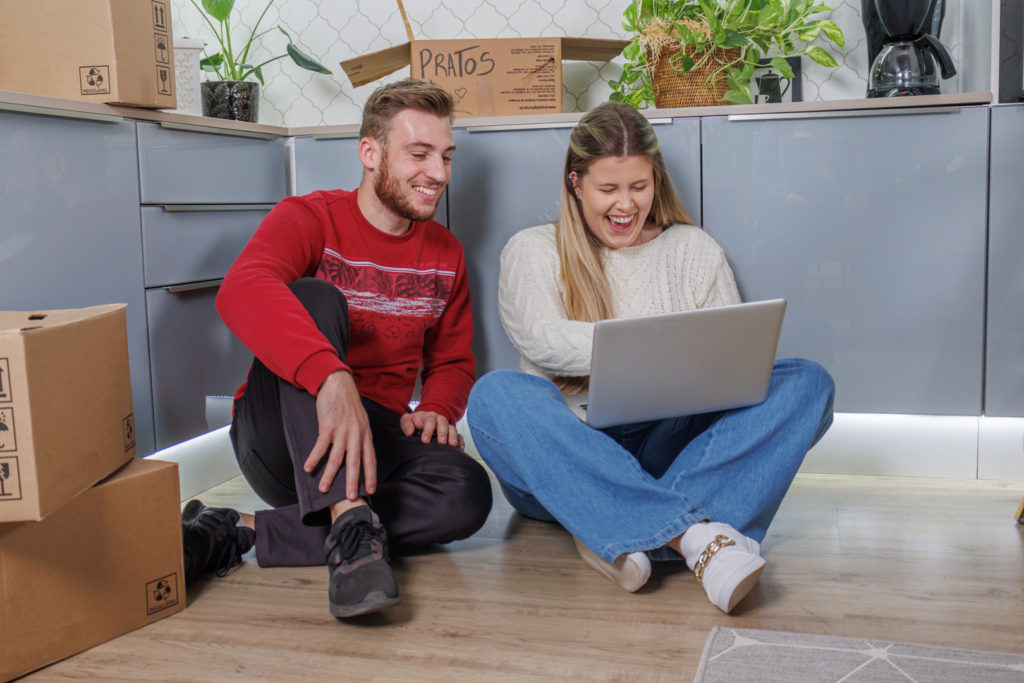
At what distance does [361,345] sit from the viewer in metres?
1.78

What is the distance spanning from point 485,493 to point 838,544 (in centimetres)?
65

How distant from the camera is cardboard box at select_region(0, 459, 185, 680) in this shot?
1.18 m

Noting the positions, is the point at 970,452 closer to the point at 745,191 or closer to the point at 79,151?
the point at 745,191

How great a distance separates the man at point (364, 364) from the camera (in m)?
1.39

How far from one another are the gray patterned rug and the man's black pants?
532mm

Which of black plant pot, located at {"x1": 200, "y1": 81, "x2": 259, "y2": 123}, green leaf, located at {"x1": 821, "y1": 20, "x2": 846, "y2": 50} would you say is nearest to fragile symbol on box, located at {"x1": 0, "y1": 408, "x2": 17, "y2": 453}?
black plant pot, located at {"x1": 200, "y1": 81, "x2": 259, "y2": 123}

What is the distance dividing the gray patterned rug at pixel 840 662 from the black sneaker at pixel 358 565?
45 centimetres

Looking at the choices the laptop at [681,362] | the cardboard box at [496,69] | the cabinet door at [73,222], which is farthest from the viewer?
the cardboard box at [496,69]

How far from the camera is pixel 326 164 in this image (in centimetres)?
236

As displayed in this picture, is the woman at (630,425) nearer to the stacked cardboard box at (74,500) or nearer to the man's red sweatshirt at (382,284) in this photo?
the man's red sweatshirt at (382,284)

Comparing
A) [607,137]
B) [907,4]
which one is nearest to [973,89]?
[907,4]

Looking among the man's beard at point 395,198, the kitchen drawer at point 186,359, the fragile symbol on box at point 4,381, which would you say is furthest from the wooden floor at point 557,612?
the man's beard at point 395,198

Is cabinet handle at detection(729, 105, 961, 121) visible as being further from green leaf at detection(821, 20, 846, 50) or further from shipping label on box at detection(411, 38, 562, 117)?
shipping label on box at detection(411, 38, 562, 117)

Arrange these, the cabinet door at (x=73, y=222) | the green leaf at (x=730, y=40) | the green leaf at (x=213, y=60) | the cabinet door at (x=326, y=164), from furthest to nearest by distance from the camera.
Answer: the green leaf at (x=213, y=60) < the cabinet door at (x=326, y=164) < the green leaf at (x=730, y=40) < the cabinet door at (x=73, y=222)
